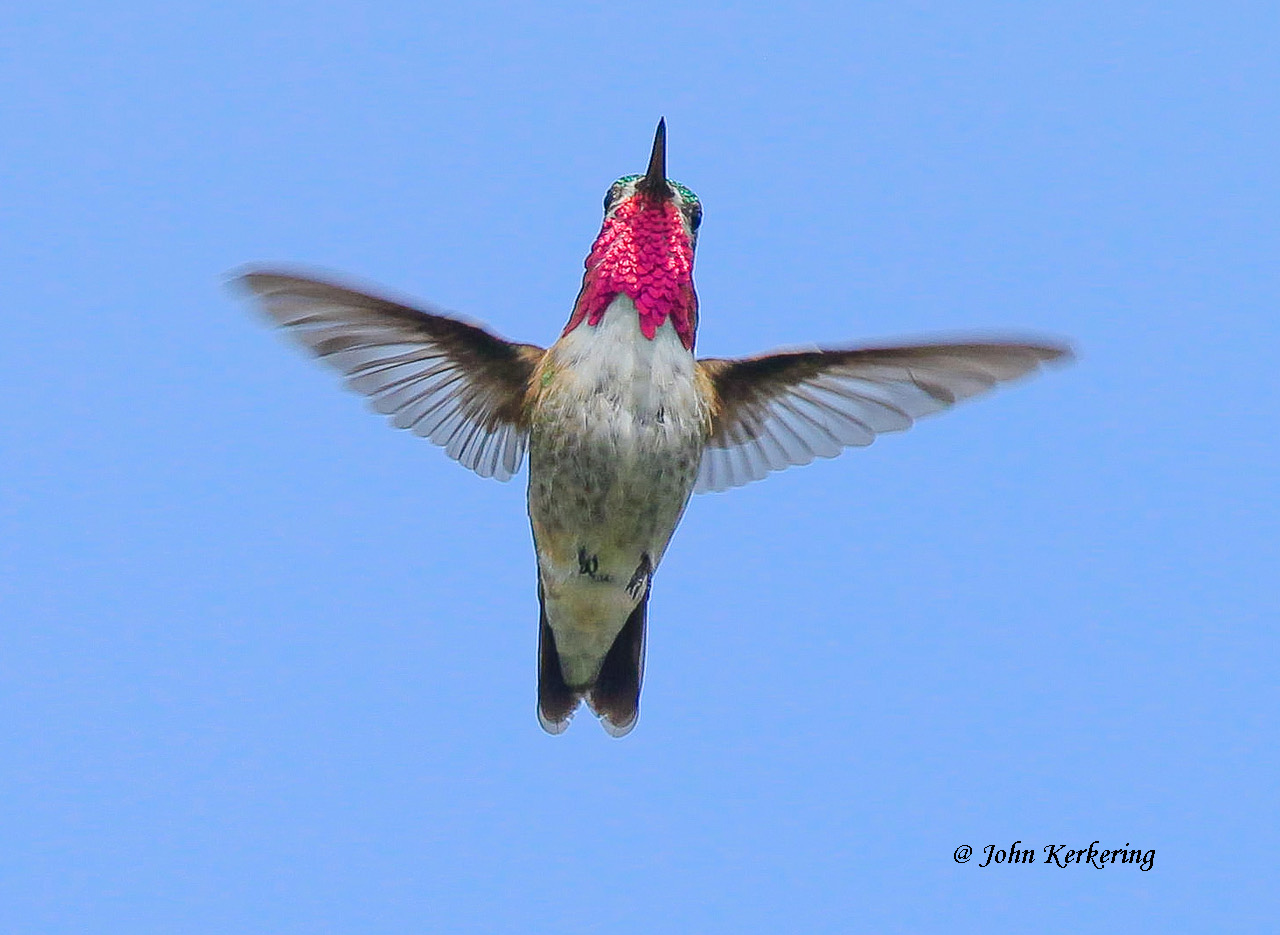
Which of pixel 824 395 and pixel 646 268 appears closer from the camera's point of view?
pixel 646 268

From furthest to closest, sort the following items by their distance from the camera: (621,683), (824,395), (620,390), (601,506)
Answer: (621,683) < (824,395) < (601,506) < (620,390)

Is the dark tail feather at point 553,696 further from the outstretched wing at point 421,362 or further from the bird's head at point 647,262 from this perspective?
the bird's head at point 647,262

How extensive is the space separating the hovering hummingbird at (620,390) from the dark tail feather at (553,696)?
18cm

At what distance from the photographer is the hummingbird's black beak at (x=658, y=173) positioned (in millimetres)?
3718

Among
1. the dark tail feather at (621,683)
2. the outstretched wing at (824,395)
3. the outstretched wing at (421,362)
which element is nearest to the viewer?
the outstretched wing at (421,362)

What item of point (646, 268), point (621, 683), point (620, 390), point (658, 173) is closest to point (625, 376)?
point (620, 390)

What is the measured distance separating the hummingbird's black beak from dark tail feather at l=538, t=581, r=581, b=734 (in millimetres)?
1607

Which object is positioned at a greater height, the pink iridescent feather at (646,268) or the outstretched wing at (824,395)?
the pink iridescent feather at (646,268)

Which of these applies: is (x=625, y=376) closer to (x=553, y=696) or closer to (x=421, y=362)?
(x=421, y=362)

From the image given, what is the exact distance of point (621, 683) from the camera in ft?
14.9

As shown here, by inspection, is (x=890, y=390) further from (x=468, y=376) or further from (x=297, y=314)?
(x=297, y=314)

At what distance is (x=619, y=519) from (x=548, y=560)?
1.11 ft

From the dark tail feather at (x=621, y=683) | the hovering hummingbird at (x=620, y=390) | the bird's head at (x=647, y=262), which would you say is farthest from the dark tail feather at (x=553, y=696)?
the bird's head at (x=647, y=262)

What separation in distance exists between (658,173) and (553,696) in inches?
72.9
